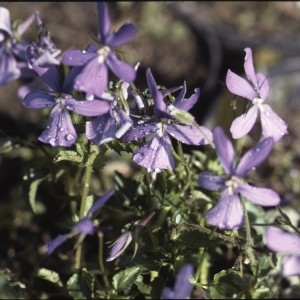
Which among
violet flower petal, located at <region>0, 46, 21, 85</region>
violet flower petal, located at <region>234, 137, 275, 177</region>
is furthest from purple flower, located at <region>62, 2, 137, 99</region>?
violet flower petal, located at <region>0, 46, 21, 85</region>

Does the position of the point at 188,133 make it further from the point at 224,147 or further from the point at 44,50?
the point at 44,50

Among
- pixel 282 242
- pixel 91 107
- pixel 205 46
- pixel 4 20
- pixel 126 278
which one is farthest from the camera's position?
pixel 205 46

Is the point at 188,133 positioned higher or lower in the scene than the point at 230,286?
higher

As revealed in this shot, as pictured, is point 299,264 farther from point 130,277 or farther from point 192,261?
point 130,277

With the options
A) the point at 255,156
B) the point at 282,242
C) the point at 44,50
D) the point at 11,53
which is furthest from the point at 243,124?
the point at 11,53

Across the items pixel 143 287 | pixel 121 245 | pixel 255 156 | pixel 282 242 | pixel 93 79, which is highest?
pixel 93 79

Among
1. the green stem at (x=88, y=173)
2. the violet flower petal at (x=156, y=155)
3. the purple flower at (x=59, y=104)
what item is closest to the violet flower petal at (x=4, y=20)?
the purple flower at (x=59, y=104)

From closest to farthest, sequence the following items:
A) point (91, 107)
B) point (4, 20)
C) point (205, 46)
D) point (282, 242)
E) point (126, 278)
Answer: point (282, 242) < point (91, 107) < point (126, 278) < point (4, 20) < point (205, 46)
